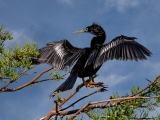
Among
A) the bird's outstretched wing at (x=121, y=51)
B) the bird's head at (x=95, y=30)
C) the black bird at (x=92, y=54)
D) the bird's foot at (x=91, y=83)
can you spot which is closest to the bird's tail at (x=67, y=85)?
the black bird at (x=92, y=54)

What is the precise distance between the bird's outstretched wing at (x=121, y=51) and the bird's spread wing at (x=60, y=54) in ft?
0.80

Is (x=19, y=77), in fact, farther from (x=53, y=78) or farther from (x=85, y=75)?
(x=85, y=75)

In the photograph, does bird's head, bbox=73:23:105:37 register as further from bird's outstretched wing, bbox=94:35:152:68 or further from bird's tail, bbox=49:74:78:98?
bird's tail, bbox=49:74:78:98

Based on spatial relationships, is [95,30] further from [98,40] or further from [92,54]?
[92,54]

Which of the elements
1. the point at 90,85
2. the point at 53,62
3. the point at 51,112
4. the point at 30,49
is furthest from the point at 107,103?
the point at 30,49

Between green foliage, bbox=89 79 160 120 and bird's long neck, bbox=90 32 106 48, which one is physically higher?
bird's long neck, bbox=90 32 106 48

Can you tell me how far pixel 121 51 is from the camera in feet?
10.4

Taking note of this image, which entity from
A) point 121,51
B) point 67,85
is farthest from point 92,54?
point 67,85

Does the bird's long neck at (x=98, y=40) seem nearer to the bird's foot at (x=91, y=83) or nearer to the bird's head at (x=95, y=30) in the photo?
the bird's head at (x=95, y=30)

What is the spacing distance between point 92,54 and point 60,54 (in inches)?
18.7

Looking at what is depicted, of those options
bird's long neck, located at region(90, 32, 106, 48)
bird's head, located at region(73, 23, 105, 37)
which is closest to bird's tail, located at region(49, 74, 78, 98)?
bird's long neck, located at region(90, 32, 106, 48)

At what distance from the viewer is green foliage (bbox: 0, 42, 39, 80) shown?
3520mm

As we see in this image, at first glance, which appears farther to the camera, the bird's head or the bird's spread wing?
the bird's head

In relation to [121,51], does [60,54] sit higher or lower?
higher
